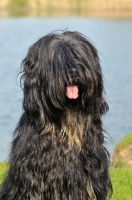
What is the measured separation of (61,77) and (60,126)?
498mm

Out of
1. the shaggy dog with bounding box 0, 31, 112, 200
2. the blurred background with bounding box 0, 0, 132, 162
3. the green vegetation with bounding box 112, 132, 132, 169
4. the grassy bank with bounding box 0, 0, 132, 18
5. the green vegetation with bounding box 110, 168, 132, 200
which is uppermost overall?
the shaggy dog with bounding box 0, 31, 112, 200

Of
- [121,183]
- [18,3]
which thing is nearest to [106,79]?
[121,183]

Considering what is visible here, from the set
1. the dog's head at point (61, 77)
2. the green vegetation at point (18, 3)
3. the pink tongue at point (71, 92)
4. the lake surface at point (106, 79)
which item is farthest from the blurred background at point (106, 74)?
the green vegetation at point (18, 3)

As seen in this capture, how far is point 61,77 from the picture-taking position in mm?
4602

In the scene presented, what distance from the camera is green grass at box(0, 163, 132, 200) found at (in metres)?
6.69

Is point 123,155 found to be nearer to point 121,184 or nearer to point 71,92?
point 121,184

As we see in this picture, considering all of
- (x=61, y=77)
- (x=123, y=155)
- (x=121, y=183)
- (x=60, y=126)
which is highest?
(x=61, y=77)

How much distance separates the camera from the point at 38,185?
5070 millimetres

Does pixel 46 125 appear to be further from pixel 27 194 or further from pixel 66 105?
pixel 27 194

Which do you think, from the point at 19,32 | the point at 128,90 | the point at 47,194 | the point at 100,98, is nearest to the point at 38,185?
the point at 47,194

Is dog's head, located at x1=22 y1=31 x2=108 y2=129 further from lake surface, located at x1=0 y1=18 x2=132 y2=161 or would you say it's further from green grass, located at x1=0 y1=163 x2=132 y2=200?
green grass, located at x1=0 y1=163 x2=132 y2=200

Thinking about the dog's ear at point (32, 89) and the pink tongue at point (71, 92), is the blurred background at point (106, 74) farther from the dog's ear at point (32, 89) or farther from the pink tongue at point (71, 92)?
the pink tongue at point (71, 92)

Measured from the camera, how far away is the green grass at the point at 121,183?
6688mm

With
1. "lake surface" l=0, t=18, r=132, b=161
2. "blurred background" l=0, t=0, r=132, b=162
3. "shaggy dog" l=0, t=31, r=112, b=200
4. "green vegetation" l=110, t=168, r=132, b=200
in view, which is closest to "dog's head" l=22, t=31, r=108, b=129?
"shaggy dog" l=0, t=31, r=112, b=200
